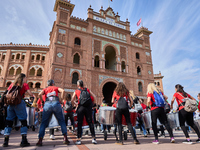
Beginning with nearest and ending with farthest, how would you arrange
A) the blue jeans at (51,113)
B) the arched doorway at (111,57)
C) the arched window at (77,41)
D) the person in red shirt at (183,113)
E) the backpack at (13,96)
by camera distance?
the backpack at (13,96) < the blue jeans at (51,113) < the person in red shirt at (183,113) < the arched window at (77,41) < the arched doorway at (111,57)

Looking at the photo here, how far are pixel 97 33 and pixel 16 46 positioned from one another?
54.7ft

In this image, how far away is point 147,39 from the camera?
86.6 feet

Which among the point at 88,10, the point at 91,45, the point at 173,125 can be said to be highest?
the point at 88,10

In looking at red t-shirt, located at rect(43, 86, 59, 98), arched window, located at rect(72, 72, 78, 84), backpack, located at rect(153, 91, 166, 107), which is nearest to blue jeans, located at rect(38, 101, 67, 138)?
red t-shirt, located at rect(43, 86, 59, 98)

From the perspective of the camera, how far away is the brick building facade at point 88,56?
18.1 m

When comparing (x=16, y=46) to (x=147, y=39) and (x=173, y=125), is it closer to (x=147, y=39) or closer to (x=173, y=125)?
(x=147, y=39)

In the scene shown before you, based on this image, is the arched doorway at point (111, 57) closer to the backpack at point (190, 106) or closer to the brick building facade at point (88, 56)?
the brick building facade at point (88, 56)

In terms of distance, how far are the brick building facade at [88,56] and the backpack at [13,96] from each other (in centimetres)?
1341

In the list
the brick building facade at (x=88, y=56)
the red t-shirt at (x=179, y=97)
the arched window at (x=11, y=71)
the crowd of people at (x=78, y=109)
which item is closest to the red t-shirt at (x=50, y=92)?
the crowd of people at (x=78, y=109)

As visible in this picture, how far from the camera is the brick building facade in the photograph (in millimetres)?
18109

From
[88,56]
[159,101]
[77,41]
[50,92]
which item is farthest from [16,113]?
[77,41]

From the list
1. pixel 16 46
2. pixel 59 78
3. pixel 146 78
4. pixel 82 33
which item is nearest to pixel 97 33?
pixel 82 33

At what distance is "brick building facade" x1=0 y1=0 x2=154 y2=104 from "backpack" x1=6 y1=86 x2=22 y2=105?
13.4 m

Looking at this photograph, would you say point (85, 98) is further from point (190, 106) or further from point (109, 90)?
point (109, 90)
